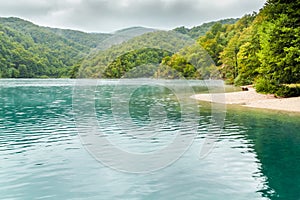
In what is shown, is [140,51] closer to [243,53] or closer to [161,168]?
[243,53]

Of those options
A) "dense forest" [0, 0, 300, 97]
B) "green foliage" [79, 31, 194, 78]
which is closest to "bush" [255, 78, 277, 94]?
"dense forest" [0, 0, 300, 97]

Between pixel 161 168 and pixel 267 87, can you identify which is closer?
pixel 161 168

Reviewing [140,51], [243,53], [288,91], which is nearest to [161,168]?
[288,91]

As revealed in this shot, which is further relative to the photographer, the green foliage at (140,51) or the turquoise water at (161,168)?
the green foliage at (140,51)

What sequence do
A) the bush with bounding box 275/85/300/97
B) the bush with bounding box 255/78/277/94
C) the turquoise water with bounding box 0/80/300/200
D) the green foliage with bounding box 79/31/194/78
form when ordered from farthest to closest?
1. the green foliage with bounding box 79/31/194/78
2. the bush with bounding box 255/78/277/94
3. the bush with bounding box 275/85/300/97
4. the turquoise water with bounding box 0/80/300/200

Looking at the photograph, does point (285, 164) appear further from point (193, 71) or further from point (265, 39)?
point (193, 71)

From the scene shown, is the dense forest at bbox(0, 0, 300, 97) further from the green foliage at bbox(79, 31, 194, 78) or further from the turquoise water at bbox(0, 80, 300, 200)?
the turquoise water at bbox(0, 80, 300, 200)

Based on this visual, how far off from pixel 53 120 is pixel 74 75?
162625 millimetres

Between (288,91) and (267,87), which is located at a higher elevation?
(267,87)

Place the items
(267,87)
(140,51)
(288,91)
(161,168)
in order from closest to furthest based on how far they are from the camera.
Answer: (161,168) < (288,91) < (267,87) < (140,51)

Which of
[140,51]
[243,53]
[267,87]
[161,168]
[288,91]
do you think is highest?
[140,51]

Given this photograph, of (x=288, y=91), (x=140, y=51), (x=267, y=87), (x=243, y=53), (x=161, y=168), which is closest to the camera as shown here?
(x=161, y=168)

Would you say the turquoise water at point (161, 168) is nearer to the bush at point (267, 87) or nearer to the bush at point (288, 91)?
the bush at point (288, 91)

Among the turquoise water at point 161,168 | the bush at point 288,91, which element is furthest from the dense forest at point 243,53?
the turquoise water at point 161,168
